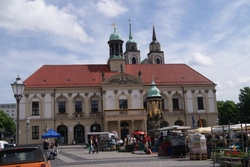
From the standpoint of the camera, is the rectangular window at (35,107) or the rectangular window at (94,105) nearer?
the rectangular window at (35,107)

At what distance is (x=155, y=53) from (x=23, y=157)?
10400 centimetres

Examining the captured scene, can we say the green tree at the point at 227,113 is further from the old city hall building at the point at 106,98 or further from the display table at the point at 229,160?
the display table at the point at 229,160

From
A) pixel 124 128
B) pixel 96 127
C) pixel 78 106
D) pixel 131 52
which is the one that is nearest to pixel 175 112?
pixel 124 128

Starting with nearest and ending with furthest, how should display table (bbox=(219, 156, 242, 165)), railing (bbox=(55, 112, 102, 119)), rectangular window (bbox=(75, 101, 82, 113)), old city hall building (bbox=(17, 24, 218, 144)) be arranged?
display table (bbox=(219, 156, 242, 165)), old city hall building (bbox=(17, 24, 218, 144)), railing (bbox=(55, 112, 102, 119)), rectangular window (bbox=(75, 101, 82, 113))

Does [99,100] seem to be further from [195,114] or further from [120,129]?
[195,114]

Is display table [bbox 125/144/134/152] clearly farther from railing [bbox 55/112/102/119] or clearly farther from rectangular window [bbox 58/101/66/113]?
rectangular window [bbox 58/101/66/113]

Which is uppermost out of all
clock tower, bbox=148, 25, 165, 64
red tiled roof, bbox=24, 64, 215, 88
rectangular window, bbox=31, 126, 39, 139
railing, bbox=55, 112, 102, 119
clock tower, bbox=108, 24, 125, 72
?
clock tower, bbox=148, 25, 165, 64

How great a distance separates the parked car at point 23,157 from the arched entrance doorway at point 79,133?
158 ft

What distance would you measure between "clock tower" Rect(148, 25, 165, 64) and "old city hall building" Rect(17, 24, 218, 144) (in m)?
49.3

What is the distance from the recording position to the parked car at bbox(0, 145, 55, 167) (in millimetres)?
10336

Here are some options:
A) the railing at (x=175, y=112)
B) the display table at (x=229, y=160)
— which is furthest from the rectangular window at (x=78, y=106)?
the display table at (x=229, y=160)

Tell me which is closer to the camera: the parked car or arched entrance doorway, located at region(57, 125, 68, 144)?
the parked car

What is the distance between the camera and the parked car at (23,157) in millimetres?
10336

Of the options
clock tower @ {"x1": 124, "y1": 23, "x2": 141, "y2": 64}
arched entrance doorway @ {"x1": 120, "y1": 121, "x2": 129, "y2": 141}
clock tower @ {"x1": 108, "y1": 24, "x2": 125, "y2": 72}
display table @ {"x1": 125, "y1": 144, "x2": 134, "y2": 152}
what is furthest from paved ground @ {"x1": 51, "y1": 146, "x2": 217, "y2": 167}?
clock tower @ {"x1": 124, "y1": 23, "x2": 141, "y2": 64}
